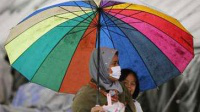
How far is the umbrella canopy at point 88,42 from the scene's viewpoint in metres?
4.13

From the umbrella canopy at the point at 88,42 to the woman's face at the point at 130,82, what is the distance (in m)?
0.18

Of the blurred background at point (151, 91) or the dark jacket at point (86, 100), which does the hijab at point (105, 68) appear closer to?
the dark jacket at point (86, 100)

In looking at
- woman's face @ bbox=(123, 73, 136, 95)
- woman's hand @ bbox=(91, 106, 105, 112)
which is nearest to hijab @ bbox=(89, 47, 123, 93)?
woman's hand @ bbox=(91, 106, 105, 112)

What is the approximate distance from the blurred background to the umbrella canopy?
14.0 inches

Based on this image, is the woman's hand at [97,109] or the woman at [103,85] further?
the woman at [103,85]

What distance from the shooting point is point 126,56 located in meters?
4.52

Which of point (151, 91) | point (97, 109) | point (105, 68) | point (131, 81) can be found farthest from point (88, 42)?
point (151, 91)

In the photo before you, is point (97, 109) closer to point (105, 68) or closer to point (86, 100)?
point (86, 100)

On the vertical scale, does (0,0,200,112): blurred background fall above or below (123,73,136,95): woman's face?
above

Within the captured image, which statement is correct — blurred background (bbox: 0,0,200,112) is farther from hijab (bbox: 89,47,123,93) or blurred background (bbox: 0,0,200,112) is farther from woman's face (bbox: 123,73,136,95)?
hijab (bbox: 89,47,123,93)

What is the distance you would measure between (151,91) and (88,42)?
2.37m

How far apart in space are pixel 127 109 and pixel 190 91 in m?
2.51

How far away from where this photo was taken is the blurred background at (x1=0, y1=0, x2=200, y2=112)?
20.1 ft

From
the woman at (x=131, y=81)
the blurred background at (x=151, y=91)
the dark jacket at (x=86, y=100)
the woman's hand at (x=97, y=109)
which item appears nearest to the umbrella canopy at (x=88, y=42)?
the woman at (x=131, y=81)
